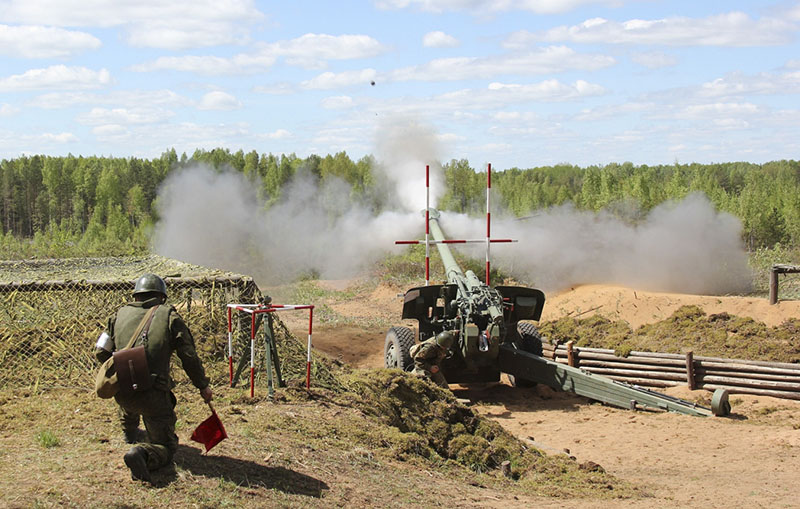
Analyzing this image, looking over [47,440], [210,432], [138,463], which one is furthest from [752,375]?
[47,440]

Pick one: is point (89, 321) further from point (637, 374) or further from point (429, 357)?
point (637, 374)

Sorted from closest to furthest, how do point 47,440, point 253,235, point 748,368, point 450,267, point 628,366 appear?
point 47,440 < point 748,368 < point 628,366 < point 450,267 < point 253,235

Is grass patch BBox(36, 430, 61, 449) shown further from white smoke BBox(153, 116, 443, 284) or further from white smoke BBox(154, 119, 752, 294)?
white smoke BBox(153, 116, 443, 284)

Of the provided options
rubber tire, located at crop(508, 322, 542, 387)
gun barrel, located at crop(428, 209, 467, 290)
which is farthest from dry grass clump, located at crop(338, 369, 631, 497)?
rubber tire, located at crop(508, 322, 542, 387)

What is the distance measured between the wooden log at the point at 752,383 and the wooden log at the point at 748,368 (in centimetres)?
17

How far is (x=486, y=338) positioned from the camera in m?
13.8

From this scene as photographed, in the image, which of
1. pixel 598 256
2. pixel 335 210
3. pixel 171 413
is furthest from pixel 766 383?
pixel 335 210

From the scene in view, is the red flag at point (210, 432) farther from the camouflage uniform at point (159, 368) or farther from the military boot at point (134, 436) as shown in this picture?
the military boot at point (134, 436)

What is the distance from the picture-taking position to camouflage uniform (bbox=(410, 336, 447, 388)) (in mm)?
13672

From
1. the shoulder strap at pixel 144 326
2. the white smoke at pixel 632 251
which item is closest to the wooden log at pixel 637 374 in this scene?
the shoulder strap at pixel 144 326

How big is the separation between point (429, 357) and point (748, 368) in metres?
5.47

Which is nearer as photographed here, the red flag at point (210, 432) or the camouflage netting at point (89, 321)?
the red flag at point (210, 432)

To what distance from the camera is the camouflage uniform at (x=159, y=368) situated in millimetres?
6520

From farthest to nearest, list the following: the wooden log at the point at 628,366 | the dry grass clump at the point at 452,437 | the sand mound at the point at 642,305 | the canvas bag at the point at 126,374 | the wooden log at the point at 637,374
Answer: the sand mound at the point at 642,305 < the wooden log at the point at 628,366 < the wooden log at the point at 637,374 < the dry grass clump at the point at 452,437 < the canvas bag at the point at 126,374
